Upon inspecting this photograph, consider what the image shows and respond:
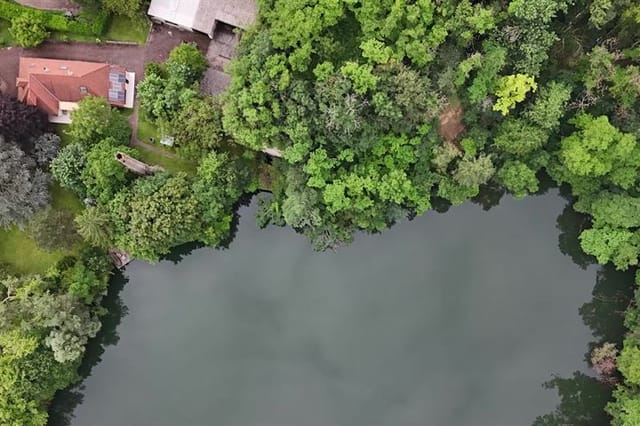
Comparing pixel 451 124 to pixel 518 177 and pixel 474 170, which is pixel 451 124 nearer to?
pixel 474 170

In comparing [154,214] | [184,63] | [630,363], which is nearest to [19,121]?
[154,214]

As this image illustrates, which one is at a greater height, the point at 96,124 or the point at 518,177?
the point at 518,177

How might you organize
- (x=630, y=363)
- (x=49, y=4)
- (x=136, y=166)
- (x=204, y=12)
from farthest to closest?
(x=49, y=4) → (x=204, y=12) → (x=136, y=166) → (x=630, y=363)

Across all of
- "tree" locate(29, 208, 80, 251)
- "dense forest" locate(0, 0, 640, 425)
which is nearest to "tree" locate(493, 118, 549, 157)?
"dense forest" locate(0, 0, 640, 425)

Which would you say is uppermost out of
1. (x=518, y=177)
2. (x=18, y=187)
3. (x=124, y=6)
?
(x=518, y=177)

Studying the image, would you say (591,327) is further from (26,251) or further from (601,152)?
(26,251)

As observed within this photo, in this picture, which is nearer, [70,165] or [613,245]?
[70,165]

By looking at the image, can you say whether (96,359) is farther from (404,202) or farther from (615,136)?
(615,136)

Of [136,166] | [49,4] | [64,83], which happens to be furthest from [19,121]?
[49,4]

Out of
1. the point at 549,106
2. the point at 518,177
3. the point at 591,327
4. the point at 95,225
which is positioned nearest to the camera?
the point at 549,106
